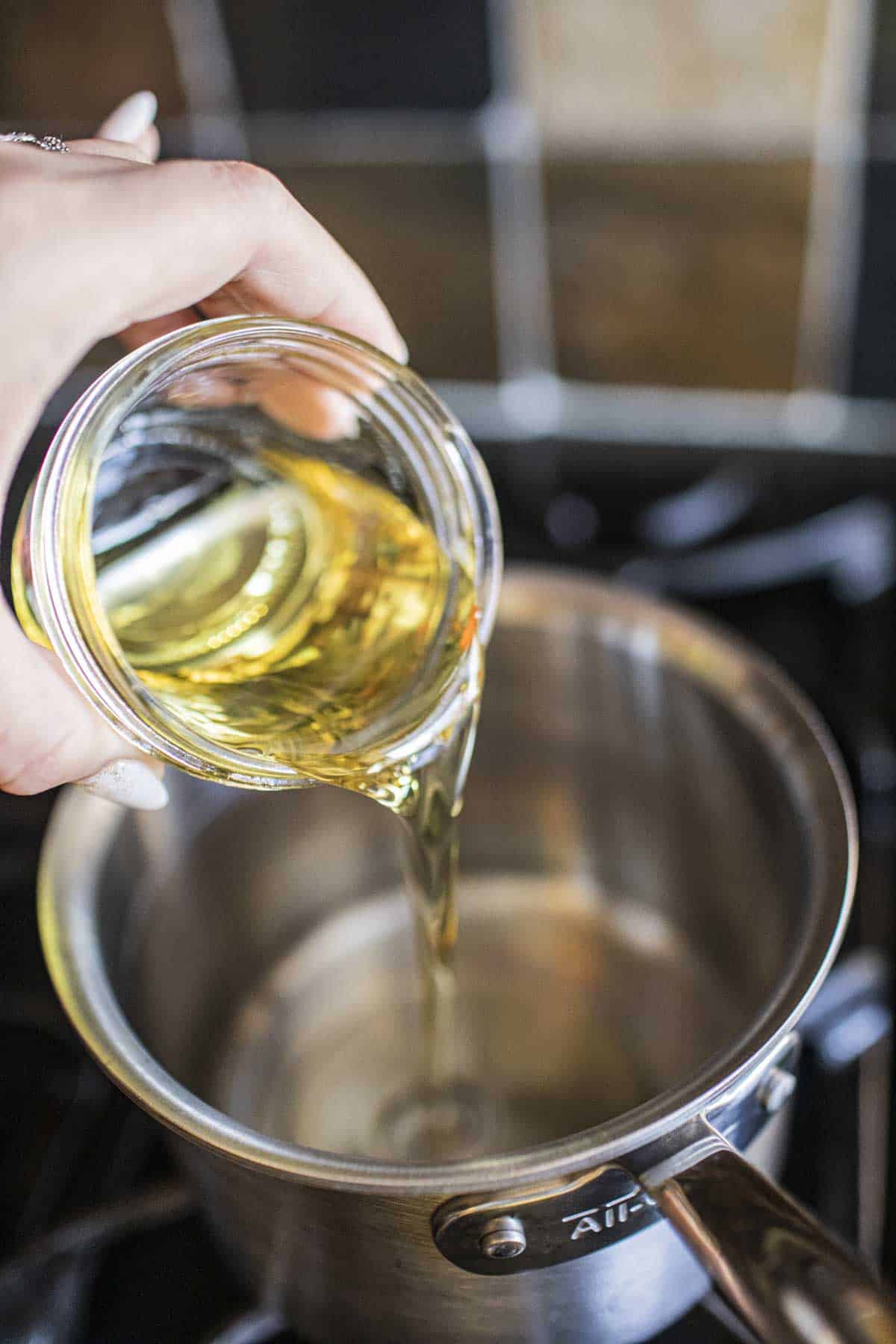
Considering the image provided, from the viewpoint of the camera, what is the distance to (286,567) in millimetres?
531

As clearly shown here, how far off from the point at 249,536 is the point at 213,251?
194 millimetres

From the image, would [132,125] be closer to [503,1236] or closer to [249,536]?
[249,536]

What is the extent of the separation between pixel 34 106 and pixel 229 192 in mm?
485

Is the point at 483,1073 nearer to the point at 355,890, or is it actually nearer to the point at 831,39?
the point at 355,890

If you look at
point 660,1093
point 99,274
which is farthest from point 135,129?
point 660,1093

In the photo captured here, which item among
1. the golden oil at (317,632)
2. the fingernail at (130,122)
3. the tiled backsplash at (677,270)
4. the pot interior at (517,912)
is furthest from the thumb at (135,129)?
the tiled backsplash at (677,270)

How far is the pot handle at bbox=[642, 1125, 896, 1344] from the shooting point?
30 cm

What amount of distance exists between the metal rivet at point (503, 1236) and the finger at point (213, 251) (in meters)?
0.27

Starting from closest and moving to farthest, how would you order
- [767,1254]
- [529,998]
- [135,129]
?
[767,1254], [135,129], [529,998]

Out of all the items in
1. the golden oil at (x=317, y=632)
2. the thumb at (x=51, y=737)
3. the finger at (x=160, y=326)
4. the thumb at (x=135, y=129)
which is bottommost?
the golden oil at (x=317, y=632)

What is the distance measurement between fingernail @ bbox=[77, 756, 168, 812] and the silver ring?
18 cm

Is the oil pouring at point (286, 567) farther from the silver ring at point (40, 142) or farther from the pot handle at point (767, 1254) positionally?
the pot handle at point (767, 1254)

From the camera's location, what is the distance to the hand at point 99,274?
325 millimetres

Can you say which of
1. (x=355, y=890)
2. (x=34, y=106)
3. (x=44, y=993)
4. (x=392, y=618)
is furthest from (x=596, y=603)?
(x=34, y=106)
